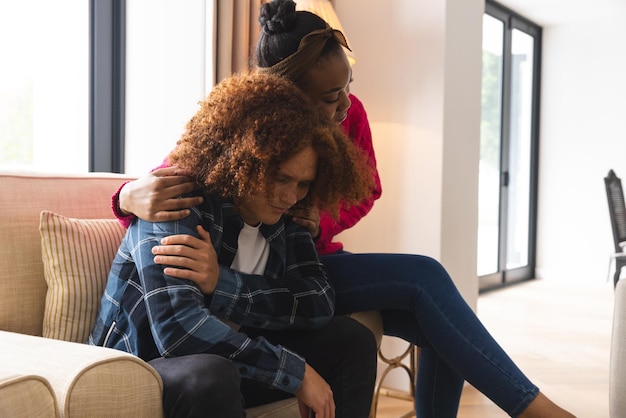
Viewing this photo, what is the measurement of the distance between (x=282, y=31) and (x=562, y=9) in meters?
5.21

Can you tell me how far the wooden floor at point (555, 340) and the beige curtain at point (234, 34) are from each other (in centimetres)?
136

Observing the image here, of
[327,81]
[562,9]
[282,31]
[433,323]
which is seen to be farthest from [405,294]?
[562,9]

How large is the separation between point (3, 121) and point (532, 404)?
6.59 ft

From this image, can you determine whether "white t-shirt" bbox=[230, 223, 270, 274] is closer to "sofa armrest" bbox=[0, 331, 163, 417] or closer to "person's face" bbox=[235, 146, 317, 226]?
Answer: "person's face" bbox=[235, 146, 317, 226]

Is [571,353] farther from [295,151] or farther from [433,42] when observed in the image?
[295,151]

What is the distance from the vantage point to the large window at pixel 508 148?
19.1 ft

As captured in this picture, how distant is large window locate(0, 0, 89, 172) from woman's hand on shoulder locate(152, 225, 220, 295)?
1567mm

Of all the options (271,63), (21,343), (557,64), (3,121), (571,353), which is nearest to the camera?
(21,343)

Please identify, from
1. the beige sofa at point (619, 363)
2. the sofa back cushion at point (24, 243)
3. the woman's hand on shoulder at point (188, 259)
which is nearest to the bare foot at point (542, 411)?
the beige sofa at point (619, 363)

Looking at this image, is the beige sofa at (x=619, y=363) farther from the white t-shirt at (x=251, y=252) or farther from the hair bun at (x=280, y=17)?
the hair bun at (x=280, y=17)

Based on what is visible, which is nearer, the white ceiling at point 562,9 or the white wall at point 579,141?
the white ceiling at point 562,9

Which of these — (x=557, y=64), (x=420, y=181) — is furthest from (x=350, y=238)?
(x=557, y=64)

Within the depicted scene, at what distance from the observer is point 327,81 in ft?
5.26

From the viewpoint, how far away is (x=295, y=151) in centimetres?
125
